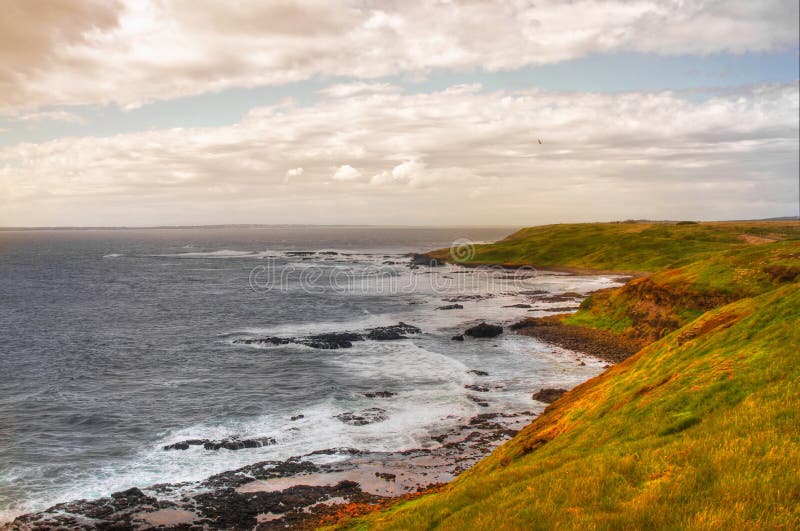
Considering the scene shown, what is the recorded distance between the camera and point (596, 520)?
1170 centimetres

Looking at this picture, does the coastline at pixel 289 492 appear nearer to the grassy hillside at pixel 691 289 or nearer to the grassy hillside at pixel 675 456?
the grassy hillside at pixel 675 456

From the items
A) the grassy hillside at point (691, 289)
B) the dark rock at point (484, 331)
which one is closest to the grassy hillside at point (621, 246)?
Result: the grassy hillside at point (691, 289)

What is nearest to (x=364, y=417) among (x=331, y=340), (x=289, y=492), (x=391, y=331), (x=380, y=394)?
(x=380, y=394)

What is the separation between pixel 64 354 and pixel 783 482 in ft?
212

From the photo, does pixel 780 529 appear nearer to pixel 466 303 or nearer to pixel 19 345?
pixel 19 345

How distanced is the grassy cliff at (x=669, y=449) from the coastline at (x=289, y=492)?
523cm

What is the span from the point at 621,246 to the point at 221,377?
128m

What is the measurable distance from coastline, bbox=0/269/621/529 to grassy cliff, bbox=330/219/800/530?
523 cm

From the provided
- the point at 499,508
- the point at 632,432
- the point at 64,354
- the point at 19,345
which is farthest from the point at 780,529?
the point at 19,345

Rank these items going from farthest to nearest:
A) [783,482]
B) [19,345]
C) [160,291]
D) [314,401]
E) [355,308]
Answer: [160,291], [355,308], [19,345], [314,401], [783,482]

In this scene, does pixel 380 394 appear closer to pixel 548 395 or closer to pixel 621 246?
pixel 548 395

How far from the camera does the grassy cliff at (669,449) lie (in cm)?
1149

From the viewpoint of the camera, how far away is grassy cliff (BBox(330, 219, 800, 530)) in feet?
37.7

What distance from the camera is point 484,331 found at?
6681 cm
